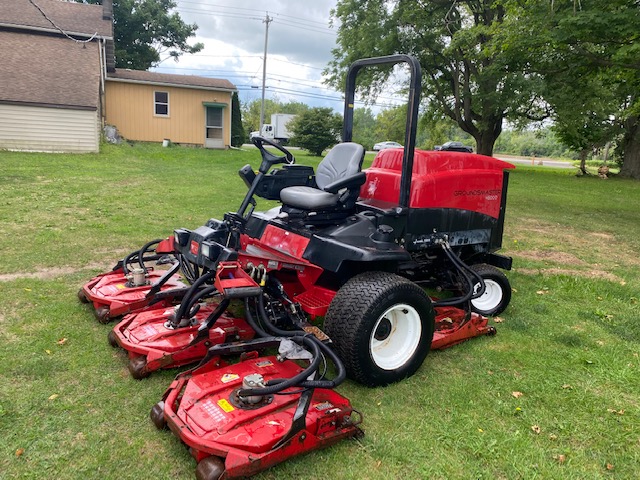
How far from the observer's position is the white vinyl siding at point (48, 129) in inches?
611

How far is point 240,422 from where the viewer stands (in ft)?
7.98

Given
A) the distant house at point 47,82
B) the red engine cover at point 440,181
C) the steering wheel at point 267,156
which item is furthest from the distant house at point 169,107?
the red engine cover at point 440,181

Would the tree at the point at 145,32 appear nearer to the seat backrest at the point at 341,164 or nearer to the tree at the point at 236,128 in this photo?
the tree at the point at 236,128

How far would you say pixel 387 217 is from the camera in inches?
144

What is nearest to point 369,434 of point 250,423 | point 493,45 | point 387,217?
point 250,423

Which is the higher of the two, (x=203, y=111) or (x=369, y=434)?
(x=203, y=111)

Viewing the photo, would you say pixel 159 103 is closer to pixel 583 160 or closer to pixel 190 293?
pixel 583 160

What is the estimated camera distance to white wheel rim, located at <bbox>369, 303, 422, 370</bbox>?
3.37 m

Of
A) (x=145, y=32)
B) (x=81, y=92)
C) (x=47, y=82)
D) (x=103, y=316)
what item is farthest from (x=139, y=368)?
(x=145, y=32)

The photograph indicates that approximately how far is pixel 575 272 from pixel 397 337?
157 inches

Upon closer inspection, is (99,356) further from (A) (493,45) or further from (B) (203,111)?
(B) (203,111)

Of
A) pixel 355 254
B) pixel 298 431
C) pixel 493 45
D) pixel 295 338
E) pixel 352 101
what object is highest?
pixel 493 45

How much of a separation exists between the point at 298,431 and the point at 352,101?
3111 mm

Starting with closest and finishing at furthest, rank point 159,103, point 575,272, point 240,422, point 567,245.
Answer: point 240,422 < point 575,272 < point 567,245 < point 159,103
